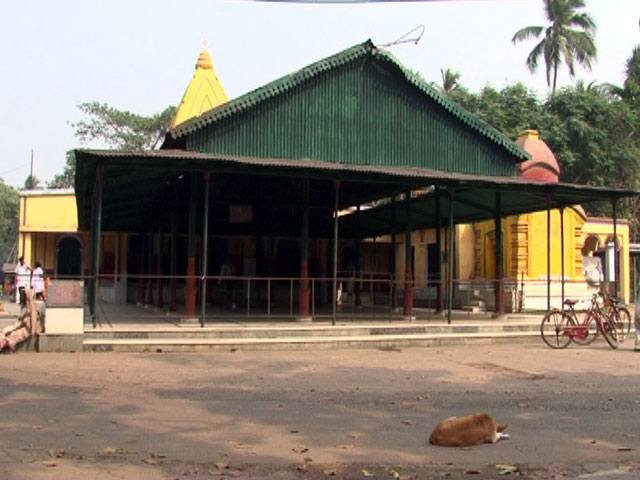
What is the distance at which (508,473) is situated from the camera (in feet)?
19.2

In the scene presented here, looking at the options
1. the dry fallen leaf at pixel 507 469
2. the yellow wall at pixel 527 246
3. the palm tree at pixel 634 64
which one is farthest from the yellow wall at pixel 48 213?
the palm tree at pixel 634 64

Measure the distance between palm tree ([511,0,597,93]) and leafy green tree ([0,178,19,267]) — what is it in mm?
44196

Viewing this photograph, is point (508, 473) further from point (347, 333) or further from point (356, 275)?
point (356, 275)

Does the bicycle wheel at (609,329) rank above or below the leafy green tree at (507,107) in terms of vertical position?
below

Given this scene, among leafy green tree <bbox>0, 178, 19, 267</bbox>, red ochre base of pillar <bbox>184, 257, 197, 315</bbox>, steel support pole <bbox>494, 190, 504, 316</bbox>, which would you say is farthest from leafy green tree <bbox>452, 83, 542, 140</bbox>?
leafy green tree <bbox>0, 178, 19, 267</bbox>

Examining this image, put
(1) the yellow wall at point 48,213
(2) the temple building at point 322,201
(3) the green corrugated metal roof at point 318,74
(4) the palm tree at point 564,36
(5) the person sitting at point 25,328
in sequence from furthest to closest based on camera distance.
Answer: (4) the palm tree at point 564,36 → (1) the yellow wall at point 48,213 → (3) the green corrugated metal roof at point 318,74 → (2) the temple building at point 322,201 → (5) the person sitting at point 25,328

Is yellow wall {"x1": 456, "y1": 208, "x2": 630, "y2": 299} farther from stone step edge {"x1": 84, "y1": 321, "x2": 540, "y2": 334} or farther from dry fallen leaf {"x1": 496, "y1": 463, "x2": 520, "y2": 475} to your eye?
dry fallen leaf {"x1": 496, "y1": 463, "x2": 520, "y2": 475}

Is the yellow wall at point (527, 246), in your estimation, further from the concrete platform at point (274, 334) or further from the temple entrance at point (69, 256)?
the temple entrance at point (69, 256)

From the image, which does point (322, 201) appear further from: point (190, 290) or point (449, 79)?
point (449, 79)

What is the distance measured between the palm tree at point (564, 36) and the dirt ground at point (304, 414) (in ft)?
128

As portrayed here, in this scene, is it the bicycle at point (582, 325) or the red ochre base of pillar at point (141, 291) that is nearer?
the bicycle at point (582, 325)

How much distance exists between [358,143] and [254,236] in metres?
9.06

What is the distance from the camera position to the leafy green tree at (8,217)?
59.7 metres

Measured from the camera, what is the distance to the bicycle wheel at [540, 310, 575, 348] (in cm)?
1484
